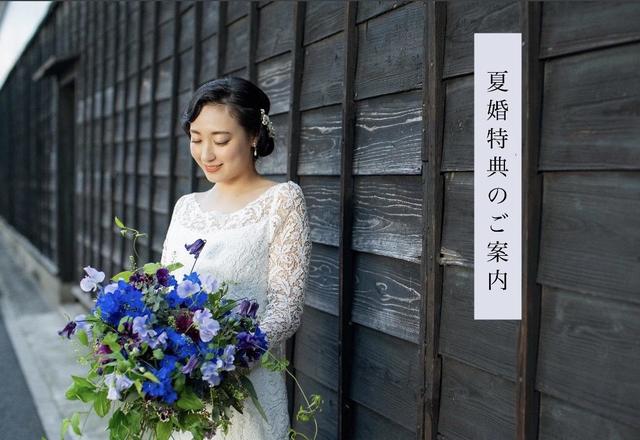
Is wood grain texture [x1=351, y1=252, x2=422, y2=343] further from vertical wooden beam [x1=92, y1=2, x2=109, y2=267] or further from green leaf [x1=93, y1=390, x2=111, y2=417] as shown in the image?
vertical wooden beam [x1=92, y1=2, x2=109, y2=267]

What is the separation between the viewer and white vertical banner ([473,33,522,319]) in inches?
72.2

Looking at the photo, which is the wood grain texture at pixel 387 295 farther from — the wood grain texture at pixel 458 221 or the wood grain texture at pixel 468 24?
the wood grain texture at pixel 468 24

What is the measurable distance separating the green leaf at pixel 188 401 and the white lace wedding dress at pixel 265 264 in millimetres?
442

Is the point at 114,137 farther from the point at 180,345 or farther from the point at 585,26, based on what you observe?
the point at 585,26

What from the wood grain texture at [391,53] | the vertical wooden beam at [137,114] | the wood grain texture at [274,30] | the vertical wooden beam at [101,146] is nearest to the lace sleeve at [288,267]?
the wood grain texture at [391,53]

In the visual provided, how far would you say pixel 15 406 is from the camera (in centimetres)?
551

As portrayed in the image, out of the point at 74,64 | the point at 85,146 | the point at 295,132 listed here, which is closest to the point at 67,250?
the point at 85,146

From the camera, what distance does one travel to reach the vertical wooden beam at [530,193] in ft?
5.96

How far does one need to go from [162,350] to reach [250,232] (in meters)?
0.64

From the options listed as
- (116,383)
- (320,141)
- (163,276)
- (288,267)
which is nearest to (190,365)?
(116,383)

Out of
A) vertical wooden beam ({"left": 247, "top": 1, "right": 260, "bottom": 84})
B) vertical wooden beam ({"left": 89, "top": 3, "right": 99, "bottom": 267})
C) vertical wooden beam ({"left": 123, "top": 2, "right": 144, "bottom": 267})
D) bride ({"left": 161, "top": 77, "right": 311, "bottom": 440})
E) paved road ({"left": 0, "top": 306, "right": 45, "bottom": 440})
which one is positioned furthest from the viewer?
vertical wooden beam ({"left": 89, "top": 3, "right": 99, "bottom": 267})

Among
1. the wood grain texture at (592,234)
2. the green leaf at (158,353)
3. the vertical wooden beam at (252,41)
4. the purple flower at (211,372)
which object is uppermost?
the vertical wooden beam at (252,41)

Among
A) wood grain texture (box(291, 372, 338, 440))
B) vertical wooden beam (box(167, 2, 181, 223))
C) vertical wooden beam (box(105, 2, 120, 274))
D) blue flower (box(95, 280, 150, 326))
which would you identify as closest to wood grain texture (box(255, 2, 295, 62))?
vertical wooden beam (box(167, 2, 181, 223))

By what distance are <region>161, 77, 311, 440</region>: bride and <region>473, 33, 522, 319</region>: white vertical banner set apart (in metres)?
0.69
